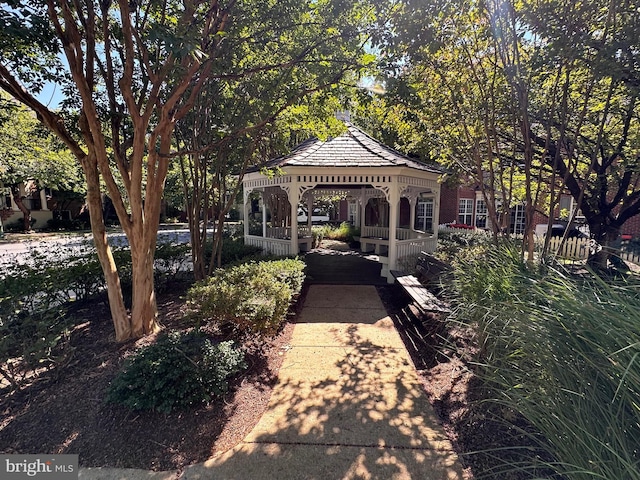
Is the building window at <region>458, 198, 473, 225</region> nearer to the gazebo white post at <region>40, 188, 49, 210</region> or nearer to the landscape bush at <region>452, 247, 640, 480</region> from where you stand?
the landscape bush at <region>452, 247, 640, 480</region>

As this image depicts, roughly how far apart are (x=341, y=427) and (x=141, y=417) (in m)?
1.83

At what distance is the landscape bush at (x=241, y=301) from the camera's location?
3.94m

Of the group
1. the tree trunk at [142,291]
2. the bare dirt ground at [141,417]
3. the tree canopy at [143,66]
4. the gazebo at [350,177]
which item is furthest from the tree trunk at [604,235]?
the tree trunk at [142,291]

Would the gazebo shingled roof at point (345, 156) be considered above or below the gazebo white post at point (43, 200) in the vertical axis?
above

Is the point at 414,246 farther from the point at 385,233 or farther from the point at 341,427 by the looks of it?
the point at 341,427

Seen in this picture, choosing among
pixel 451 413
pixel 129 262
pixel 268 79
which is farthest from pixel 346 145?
pixel 451 413

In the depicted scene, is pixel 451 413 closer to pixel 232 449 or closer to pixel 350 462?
pixel 350 462

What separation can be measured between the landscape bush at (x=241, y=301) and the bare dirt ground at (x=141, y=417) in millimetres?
502

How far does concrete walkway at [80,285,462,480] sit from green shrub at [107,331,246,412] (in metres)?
0.56

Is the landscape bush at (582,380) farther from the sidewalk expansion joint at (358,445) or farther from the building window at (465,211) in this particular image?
the building window at (465,211)

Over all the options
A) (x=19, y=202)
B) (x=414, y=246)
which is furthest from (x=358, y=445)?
(x=19, y=202)

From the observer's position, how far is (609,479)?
144cm

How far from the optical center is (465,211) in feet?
67.8

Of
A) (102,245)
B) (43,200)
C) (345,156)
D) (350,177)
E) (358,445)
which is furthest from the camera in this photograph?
(43,200)
